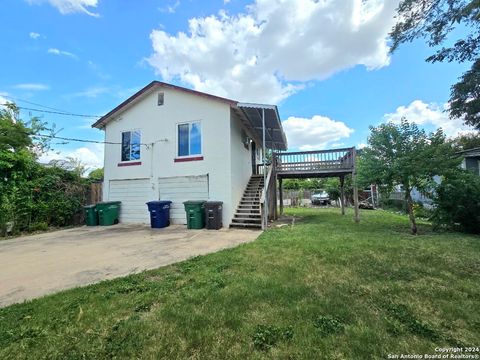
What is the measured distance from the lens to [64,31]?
36.3ft

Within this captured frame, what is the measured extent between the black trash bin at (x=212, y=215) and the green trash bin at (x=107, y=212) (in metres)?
5.08

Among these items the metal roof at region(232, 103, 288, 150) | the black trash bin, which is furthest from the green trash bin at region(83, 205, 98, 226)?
the metal roof at region(232, 103, 288, 150)

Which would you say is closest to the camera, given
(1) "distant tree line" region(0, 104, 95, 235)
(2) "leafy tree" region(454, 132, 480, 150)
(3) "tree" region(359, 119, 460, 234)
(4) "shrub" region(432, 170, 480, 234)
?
(3) "tree" region(359, 119, 460, 234)

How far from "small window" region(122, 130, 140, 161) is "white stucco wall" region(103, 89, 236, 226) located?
9.5 inches

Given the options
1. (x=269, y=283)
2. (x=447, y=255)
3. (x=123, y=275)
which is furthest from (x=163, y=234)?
(x=447, y=255)

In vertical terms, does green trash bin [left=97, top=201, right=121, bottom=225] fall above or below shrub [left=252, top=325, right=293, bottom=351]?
above

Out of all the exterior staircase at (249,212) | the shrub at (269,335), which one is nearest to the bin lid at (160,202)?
the exterior staircase at (249,212)

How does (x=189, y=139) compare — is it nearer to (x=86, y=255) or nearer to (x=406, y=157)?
(x=86, y=255)

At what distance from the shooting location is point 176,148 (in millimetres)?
11445

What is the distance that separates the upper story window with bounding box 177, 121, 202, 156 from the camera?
11117 mm

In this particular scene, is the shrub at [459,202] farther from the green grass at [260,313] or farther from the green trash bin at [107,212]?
the green trash bin at [107,212]

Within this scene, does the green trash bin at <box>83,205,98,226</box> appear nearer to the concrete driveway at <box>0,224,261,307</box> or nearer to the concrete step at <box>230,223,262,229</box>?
the concrete driveway at <box>0,224,261,307</box>

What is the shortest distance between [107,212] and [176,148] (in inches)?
171

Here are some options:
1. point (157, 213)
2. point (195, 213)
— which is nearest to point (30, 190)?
Answer: point (157, 213)
